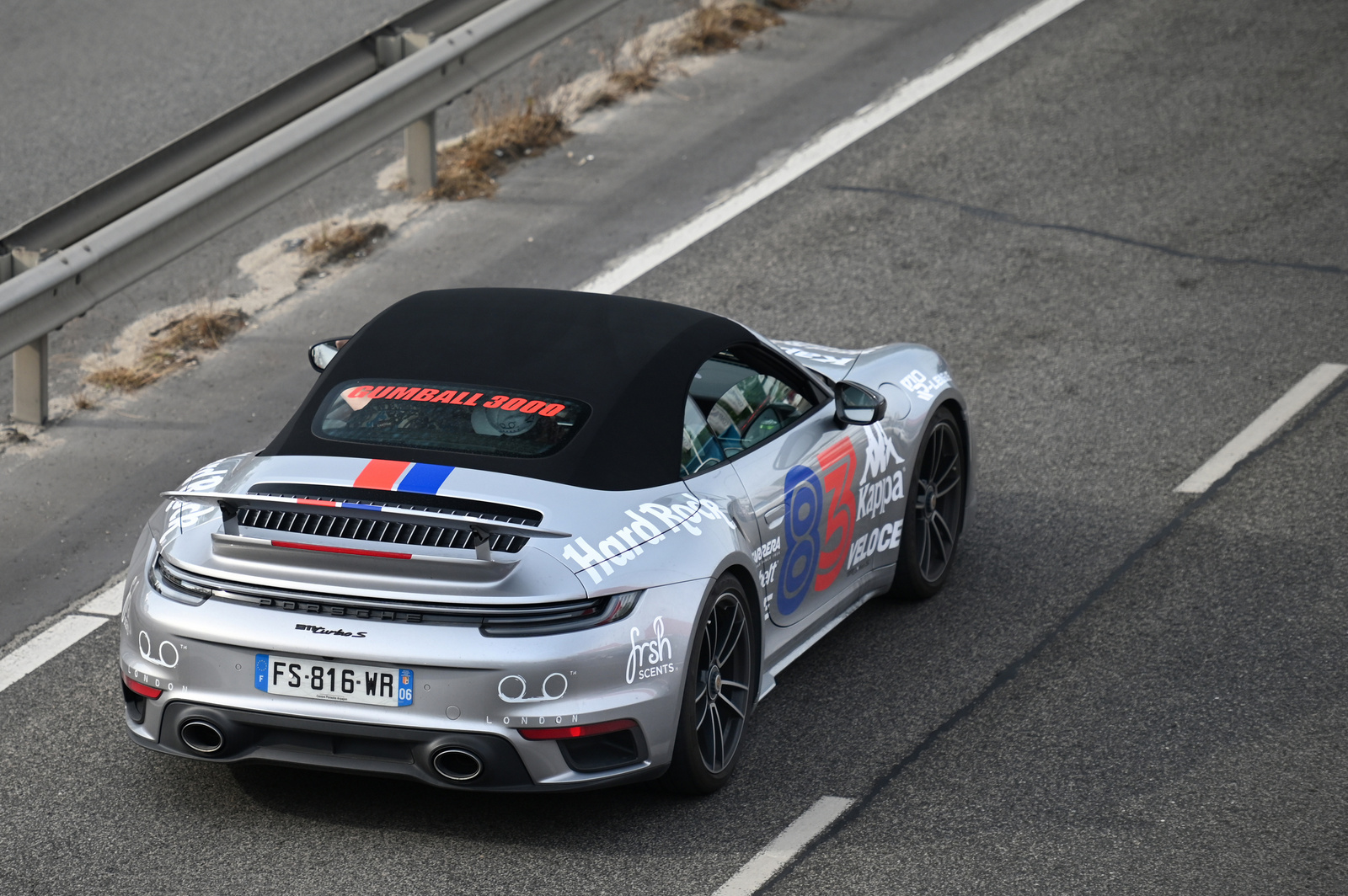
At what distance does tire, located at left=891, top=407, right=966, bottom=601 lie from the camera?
291 inches

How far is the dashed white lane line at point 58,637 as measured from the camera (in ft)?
22.9

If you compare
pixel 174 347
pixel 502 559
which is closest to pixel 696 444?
pixel 502 559

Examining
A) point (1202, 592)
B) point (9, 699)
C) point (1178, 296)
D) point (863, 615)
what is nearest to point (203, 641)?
point (9, 699)

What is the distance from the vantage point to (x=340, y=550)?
542cm

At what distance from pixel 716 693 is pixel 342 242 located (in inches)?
215

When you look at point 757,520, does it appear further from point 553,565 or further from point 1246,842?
point 1246,842

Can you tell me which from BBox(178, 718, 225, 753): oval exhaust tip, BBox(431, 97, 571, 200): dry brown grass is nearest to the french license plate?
BBox(178, 718, 225, 753): oval exhaust tip

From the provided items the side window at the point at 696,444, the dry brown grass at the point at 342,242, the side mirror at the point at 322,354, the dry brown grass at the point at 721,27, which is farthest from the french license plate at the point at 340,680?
the dry brown grass at the point at 721,27

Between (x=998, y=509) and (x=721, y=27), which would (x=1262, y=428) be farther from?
(x=721, y=27)

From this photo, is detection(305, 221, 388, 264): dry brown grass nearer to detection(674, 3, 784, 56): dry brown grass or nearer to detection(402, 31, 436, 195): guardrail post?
detection(402, 31, 436, 195): guardrail post

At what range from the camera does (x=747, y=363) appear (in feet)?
22.0

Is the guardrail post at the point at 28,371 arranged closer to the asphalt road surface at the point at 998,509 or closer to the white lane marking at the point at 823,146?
the asphalt road surface at the point at 998,509

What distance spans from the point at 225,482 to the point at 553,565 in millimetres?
1227

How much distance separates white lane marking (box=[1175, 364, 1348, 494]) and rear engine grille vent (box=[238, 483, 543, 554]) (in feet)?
13.4
